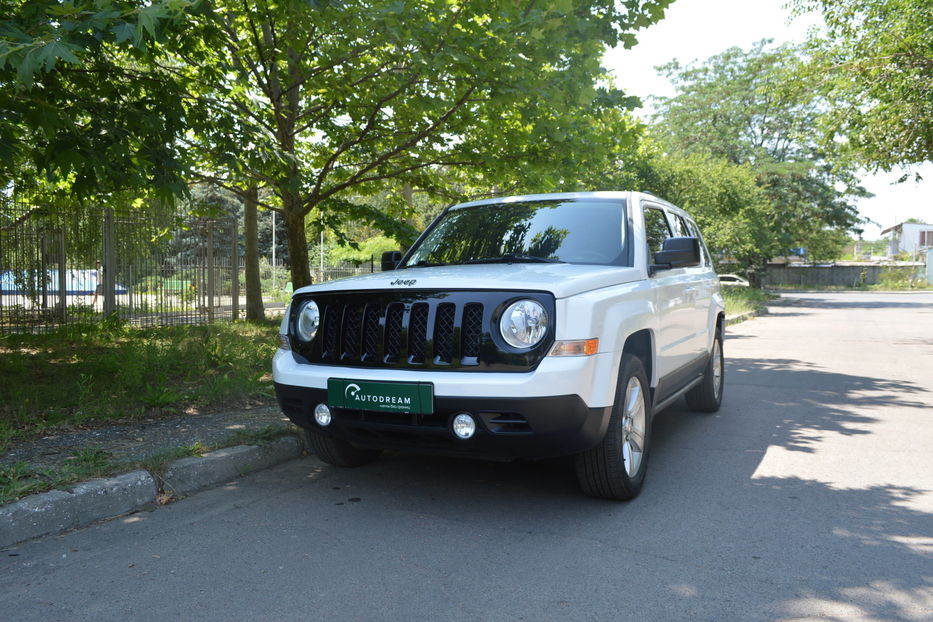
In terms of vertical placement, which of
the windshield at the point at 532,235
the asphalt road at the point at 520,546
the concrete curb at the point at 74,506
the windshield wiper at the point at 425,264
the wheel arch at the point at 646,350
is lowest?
the asphalt road at the point at 520,546

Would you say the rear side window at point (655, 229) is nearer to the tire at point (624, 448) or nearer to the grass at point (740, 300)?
the tire at point (624, 448)

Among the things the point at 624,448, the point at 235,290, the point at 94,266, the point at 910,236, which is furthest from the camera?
the point at 910,236

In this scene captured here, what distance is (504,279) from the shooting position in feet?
12.5

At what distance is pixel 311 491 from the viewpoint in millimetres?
4453

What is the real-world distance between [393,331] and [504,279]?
68cm

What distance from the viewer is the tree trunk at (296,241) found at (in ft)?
34.7

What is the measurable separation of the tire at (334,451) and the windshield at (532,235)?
4.55 feet

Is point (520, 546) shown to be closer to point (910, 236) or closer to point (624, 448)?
point (624, 448)

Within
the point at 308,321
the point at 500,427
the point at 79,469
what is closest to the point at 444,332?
the point at 500,427

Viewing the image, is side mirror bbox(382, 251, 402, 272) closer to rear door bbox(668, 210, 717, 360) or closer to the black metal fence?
rear door bbox(668, 210, 717, 360)

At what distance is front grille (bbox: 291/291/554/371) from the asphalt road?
875mm

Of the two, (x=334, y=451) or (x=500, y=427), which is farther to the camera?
(x=334, y=451)

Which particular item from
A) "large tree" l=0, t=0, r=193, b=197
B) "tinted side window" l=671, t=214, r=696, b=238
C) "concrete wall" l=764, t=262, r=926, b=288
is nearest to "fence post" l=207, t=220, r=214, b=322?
"large tree" l=0, t=0, r=193, b=197

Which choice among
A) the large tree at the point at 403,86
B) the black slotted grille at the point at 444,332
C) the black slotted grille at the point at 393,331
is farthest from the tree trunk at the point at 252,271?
the black slotted grille at the point at 444,332
